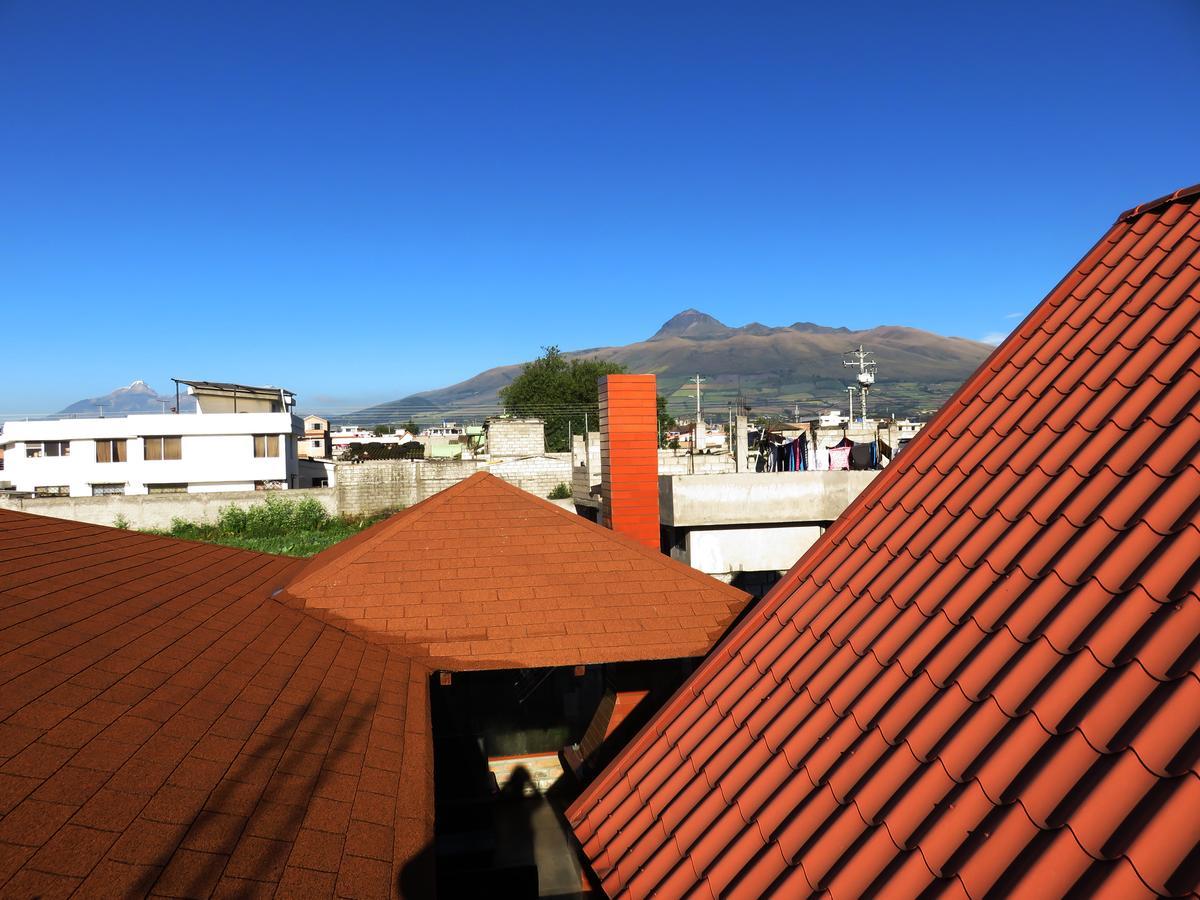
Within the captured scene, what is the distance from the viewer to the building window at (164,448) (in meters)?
46.8

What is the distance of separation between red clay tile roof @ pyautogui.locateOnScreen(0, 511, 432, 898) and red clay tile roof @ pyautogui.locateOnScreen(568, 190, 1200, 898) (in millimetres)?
1204

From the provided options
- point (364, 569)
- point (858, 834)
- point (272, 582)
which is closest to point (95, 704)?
point (858, 834)

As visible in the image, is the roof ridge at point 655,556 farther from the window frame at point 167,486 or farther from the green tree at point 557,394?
the green tree at point 557,394

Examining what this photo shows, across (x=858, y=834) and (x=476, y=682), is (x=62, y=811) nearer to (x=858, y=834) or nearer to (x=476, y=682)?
(x=858, y=834)

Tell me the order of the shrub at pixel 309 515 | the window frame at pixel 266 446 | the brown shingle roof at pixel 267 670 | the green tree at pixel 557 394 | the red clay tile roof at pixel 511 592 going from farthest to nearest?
the green tree at pixel 557 394 → the window frame at pixel 266 446 → the shrub at pixel 309 515 → the red clay tile roof at pixel 511 592 → the brown shingle roof at pixel 267 670

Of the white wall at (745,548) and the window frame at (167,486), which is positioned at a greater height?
the white wall at (745,548)

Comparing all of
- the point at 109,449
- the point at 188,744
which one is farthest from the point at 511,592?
the point at 109,449

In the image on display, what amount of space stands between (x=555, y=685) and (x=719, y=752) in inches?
302

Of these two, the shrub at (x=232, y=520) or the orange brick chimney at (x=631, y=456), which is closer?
the orange brick chimney at (x=631, y=456)

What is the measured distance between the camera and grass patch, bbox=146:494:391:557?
36.6 m

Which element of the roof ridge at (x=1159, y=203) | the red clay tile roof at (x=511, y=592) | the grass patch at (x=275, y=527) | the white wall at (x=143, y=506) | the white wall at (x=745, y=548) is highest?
the roof ridge at (x=1159, y=203)

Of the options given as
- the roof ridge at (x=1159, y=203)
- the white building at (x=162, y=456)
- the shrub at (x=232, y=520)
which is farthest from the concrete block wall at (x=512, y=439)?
the roof ridge at (x=1159, y=203)

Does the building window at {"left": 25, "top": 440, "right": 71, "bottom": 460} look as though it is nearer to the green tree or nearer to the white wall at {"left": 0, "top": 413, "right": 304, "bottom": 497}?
the white wall at {"left": 0, "top": 413, "right": 304, "bottom": 497}

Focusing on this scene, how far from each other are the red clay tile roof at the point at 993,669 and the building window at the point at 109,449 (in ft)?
165
